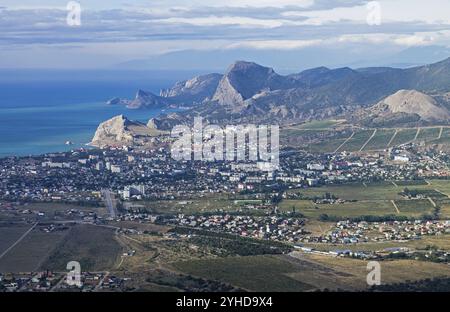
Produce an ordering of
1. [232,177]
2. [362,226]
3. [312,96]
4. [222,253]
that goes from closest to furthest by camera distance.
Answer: [222,253] < [362,226] < [232,177] < [312,96]

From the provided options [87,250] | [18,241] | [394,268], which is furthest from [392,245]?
[18,241]

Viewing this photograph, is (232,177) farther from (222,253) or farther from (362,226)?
(222,253)

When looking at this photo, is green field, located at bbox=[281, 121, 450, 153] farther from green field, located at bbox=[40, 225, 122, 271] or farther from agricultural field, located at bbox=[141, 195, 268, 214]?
green field, located at bbox=[40, 225, 122, 271]

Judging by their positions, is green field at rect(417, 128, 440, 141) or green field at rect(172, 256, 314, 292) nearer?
green field at rect(172, 256, 314, 292)

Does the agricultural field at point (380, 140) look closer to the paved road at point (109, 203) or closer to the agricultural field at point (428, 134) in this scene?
the agricultural field at point (428, 134)

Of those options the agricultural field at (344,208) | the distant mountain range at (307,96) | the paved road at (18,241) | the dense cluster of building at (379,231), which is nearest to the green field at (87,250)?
the paved road at (18,241)

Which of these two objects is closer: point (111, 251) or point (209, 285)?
point (209, 285)

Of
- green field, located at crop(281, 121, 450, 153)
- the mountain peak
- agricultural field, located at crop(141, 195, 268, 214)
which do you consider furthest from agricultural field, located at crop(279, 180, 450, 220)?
the mountain peak
